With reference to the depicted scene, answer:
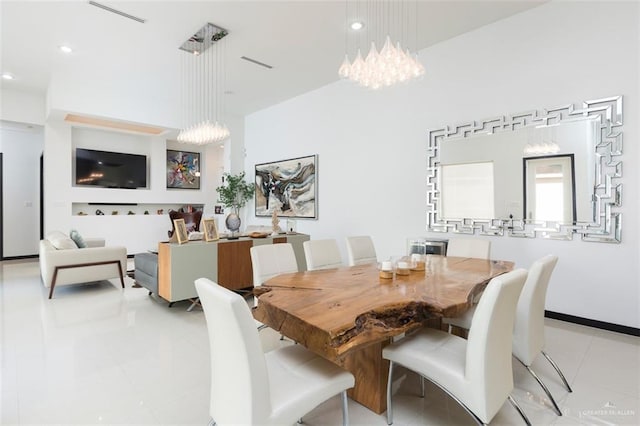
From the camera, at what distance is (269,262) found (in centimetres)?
263

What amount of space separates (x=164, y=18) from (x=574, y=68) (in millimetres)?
4430

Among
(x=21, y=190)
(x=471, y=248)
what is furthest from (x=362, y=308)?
(x=21, y=190)

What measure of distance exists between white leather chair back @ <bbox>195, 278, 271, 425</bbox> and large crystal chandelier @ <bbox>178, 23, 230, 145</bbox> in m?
3.77

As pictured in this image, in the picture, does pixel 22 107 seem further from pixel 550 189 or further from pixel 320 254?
pixel 550 189

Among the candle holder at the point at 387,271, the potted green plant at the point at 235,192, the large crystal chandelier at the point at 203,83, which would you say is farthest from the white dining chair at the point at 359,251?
the potted green plant at the point at 235,192

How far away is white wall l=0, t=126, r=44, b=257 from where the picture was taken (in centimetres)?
693

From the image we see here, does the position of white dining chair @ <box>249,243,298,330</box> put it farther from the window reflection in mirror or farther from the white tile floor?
the window reflection in mirror

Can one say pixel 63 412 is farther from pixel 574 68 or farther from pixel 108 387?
pixel 574 68

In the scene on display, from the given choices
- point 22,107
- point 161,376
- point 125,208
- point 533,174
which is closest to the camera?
point 161,376

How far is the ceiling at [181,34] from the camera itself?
11.6ft

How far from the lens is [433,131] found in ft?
14.3

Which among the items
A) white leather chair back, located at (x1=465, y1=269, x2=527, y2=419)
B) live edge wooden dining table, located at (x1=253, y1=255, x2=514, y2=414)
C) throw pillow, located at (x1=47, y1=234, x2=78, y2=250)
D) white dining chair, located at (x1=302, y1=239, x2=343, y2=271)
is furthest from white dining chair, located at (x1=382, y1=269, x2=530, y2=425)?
throw pillow, located at (x1=47, y1=234, x2=78, y2=250)

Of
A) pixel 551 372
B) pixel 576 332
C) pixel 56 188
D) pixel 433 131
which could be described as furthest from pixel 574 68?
pixel 56 188

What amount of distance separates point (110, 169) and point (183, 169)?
1650mm
